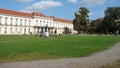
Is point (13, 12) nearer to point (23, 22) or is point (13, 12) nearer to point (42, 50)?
point (23, 22)

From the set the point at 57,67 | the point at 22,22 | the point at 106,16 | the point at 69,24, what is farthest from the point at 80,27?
the point at 57,67

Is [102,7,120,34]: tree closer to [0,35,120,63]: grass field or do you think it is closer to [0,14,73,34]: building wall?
[0,14,73,34]: building wall

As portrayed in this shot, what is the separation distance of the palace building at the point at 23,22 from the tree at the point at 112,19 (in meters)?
28.1

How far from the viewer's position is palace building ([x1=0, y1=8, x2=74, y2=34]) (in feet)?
326

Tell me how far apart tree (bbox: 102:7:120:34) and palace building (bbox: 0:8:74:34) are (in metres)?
28.1

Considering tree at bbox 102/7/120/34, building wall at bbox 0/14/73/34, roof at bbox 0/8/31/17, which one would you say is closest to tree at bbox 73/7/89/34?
tree at bbox 102/7/120/34

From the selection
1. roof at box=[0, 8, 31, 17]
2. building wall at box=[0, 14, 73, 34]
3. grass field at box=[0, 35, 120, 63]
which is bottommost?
grass field at box=[0, 35, 120, 63]

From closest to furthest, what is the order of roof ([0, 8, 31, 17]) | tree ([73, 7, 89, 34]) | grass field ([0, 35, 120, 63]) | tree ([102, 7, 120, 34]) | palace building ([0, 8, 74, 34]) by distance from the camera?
grass field ([0, 35, 120, 63])
tree ([73, 7, 89, 34])
palace building ([0, 8, 74, 34])
roof ([0, 8, 31, 17])
tree ([102, 7, 120, 34])

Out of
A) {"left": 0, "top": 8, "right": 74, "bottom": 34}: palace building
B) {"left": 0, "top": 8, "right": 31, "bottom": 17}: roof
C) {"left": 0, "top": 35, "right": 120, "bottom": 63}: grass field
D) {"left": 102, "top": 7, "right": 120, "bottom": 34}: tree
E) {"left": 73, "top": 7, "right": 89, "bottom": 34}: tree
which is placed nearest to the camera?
{"left": 0, "top": 35, "right": 120, "bottom": 63}: grass field

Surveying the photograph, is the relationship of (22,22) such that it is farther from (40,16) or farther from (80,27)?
(80,27)

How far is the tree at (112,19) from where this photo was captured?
10456 cm

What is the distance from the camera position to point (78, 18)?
308 ft

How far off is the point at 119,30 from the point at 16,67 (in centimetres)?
10194

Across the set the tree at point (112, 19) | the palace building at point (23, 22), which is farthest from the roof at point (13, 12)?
the tree at point (112, 19)
